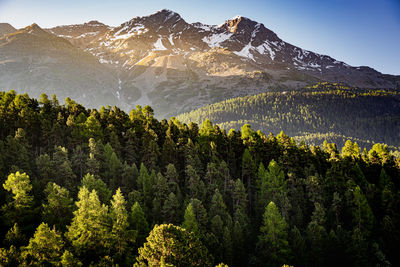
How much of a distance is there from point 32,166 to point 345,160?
73.1 metres

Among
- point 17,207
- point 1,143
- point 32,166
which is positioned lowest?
point 17,207

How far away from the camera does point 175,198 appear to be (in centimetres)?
5284

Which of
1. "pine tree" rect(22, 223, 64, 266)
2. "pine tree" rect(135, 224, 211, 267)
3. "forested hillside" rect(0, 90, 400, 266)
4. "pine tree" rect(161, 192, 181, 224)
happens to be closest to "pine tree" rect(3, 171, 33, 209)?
"forested hillside" rect(0, 90, 400, 266)

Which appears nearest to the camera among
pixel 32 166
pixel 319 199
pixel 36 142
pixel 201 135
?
pixel 32 166

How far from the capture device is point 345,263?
54562 mm

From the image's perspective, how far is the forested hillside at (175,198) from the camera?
34.4m

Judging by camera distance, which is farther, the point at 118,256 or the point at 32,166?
the point at 32,166

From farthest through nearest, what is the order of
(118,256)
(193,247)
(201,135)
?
(201,135) < (118,256) < (193,247)

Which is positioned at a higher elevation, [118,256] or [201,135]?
[201,135]

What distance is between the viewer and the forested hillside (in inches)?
1353

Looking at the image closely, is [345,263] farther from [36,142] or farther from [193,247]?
[36,142]

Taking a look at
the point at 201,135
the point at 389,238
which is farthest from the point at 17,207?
the point at 389,238

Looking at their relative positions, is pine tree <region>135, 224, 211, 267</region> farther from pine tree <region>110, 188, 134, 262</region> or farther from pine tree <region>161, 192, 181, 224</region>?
pine tree <region>161, 192, 181, 224</region>

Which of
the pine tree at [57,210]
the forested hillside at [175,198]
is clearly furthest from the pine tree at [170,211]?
the pine tree at [57,210]
